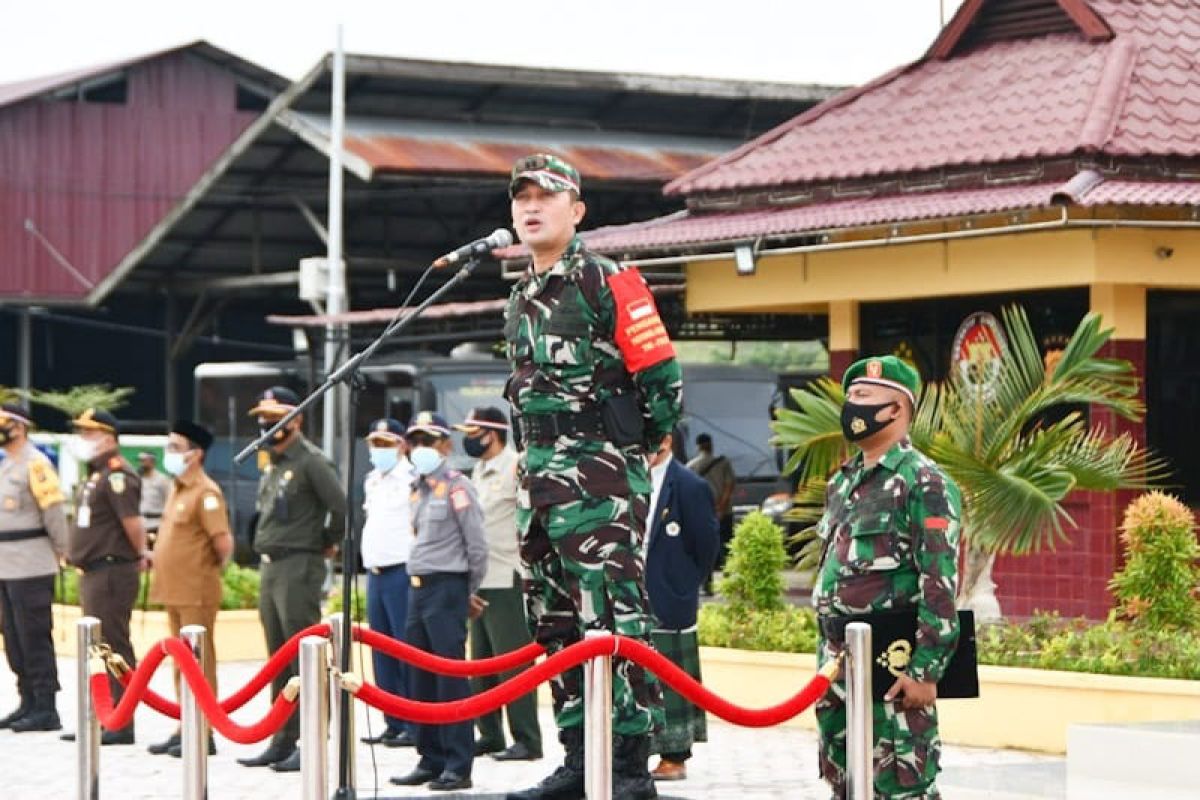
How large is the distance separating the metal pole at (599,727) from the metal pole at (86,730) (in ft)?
6.93

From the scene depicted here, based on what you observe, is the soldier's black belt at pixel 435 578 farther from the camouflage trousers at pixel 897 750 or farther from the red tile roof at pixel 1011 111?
the red tile roof at pixel 1011 111

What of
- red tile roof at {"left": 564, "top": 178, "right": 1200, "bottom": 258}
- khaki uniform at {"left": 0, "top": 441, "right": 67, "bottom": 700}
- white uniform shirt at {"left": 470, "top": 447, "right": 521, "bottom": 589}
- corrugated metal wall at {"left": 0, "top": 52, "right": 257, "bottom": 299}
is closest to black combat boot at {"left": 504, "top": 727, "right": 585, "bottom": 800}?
white uniform shirt at {"left": 470, "top": 447, "right": 521, "bottom": 589}

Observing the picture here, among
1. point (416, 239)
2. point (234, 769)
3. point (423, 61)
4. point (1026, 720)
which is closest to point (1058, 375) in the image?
point (1026, 720)

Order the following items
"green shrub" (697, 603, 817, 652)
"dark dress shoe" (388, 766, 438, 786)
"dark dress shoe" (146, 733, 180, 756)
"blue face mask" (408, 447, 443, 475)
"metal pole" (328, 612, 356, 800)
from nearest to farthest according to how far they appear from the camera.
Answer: "metal pole" (328, 612, 356, 800) → "dark dress shoe" (388, 766, 438, 786) → "blue face mask" (408, 447, 443, 475) → "dark dress shoe" (146, 733, 180, 756) → "green shrub" (697, 603, 817, 652)

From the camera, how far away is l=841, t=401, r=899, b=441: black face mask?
7.23m

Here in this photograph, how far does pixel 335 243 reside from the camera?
25.0m

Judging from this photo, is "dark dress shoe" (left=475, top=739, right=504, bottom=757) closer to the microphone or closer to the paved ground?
the paved ground

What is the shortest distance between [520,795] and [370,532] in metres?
5.47

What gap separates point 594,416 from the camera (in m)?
7.64

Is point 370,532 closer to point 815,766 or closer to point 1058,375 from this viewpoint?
point 815,766

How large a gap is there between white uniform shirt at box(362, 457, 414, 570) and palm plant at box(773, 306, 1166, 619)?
2.52 m

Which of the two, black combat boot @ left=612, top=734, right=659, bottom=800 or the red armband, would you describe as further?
black combat boot @ left=612, top=734, right=659, bottom=800

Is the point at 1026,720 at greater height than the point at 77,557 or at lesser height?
lesser

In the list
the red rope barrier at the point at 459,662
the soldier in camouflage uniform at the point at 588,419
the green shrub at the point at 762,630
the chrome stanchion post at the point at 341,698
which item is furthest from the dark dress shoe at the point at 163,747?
the soldier in camouflage uniform at the point at 588,419
